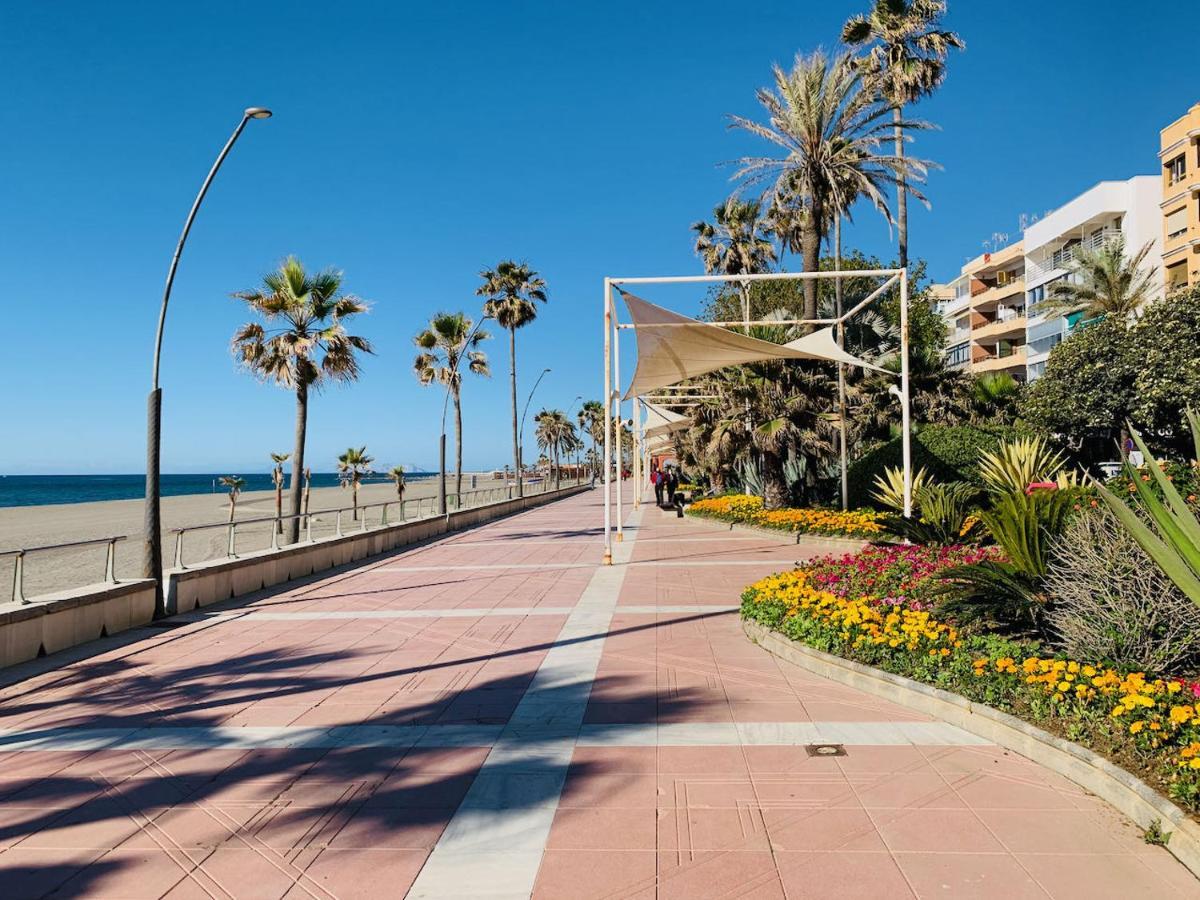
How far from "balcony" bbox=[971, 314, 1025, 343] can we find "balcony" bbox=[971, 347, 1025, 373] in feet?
3.44

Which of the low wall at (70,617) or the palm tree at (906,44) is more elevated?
the palm tree at (906,44)

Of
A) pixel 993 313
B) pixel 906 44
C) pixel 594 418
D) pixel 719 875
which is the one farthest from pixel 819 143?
pixel 594 418

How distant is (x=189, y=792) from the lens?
13.8 ft

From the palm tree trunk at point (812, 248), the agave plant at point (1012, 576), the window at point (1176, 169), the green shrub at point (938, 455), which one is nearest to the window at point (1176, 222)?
the window at point (1176, 169)

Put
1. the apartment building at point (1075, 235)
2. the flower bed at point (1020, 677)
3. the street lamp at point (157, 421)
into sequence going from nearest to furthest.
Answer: the flower bed at point (1020, 677)
the street lamp at point (157, 421)
the apartment building at point (1075, 235)

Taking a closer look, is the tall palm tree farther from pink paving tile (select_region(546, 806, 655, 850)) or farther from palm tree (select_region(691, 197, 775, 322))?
pink paving tile (select_region(546, 806, 655, 850))

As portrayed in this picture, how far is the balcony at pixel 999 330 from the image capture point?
48.4 meters

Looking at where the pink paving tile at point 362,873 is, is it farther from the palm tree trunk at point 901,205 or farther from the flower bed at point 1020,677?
the palm tree trunk at point 901,205

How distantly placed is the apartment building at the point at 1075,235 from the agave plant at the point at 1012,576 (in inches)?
1270

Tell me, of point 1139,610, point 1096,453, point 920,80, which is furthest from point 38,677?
point 920,80

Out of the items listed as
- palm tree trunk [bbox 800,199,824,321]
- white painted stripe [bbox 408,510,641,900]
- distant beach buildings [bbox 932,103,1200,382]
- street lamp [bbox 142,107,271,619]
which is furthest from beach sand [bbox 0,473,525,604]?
distant beach buildings [bbox 932,103,1200,382]

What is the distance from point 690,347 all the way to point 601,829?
11.2 metres

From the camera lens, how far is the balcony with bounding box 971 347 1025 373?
47250mm

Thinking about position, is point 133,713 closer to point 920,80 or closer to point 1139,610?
point 1139,610
